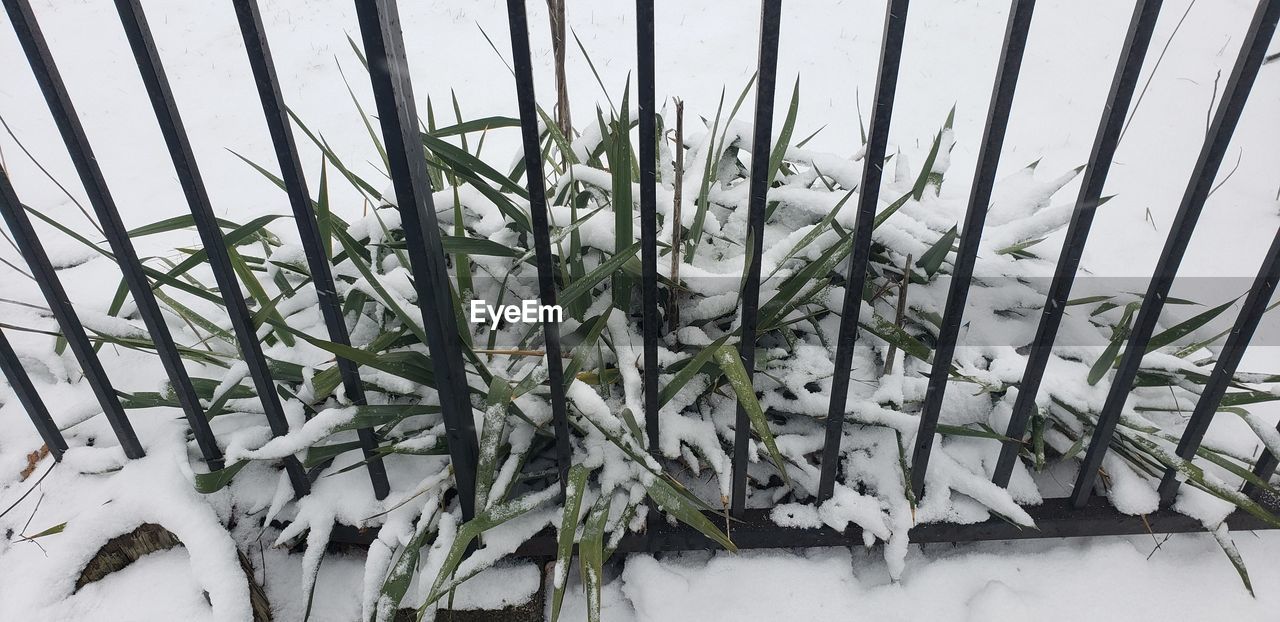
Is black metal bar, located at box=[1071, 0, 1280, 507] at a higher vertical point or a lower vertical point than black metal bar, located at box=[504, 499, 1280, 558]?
higher

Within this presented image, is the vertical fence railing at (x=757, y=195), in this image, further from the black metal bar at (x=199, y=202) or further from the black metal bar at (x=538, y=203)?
the black metal bar at (x=199, y=202)

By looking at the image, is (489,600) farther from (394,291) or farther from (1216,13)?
(1216,13)

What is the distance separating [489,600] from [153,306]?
71cm

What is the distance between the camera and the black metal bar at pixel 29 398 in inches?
51.0

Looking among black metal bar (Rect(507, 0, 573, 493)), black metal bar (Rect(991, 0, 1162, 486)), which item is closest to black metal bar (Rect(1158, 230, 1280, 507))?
black metal bar (Rect(991, 0, 1162, 486))

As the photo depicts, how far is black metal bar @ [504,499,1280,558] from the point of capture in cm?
133

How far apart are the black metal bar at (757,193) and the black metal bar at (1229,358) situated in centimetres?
74

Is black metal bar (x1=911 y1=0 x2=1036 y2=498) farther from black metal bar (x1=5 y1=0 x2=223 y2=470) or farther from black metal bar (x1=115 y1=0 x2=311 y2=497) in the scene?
black metal bar (x1=5 y1=0 x2=223 y2=470)

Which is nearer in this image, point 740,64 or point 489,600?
point 489,600

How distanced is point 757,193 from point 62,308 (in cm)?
110

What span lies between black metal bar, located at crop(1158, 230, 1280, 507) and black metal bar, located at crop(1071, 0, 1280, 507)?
115mm

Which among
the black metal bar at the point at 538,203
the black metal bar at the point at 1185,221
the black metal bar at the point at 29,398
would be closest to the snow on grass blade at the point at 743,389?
the black metal bar at the point at 538,203

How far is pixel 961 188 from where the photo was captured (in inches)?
74.0

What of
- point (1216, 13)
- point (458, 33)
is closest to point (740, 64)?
point (458, 33)
